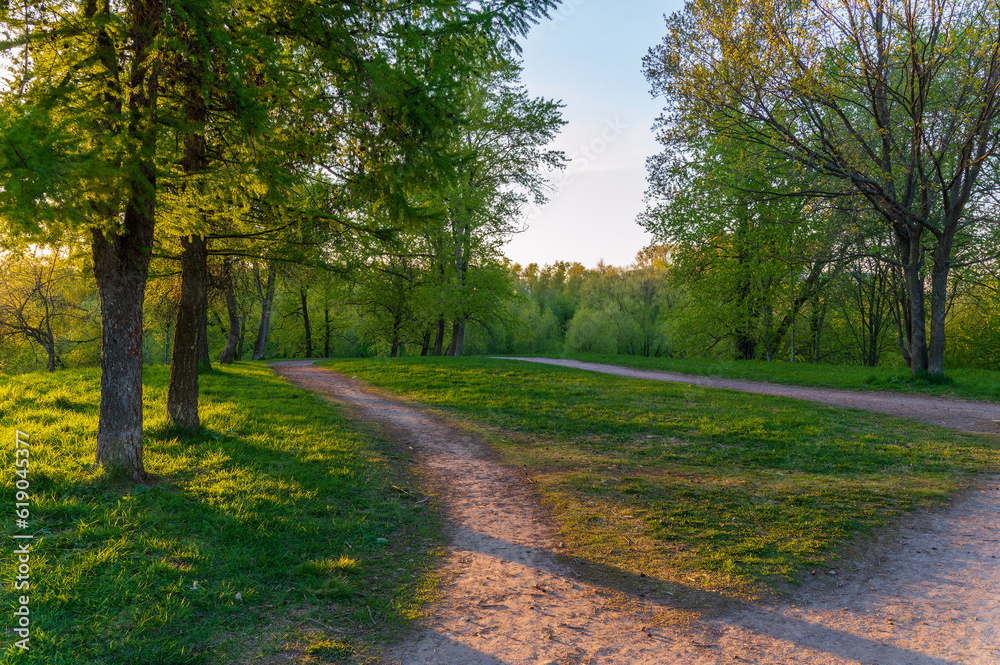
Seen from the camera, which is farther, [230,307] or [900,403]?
[230,307]

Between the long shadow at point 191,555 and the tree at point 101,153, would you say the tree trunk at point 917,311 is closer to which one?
the long shadow at point 191,555

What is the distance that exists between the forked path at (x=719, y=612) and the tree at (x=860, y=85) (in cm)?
980

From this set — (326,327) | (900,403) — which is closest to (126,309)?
(900,403)

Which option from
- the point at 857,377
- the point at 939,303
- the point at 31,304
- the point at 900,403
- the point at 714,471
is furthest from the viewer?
the point at 31,304

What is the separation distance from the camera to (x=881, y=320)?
92.1 ft

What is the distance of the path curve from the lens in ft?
30.3

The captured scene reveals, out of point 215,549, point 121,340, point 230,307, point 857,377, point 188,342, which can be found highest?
point 230,307

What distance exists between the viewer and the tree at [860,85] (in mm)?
10727

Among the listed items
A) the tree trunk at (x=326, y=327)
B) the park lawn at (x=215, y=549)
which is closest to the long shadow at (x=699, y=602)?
the park lawn at (x=215, y=549)

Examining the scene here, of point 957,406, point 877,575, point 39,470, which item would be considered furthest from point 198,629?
point 957,406

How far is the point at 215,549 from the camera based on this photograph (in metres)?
A: 4.01

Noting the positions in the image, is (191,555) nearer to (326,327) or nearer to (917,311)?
(917,311)

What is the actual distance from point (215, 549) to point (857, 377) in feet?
55.1

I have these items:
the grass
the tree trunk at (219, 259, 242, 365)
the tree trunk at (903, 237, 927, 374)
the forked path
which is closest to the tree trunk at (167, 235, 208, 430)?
the forked path
